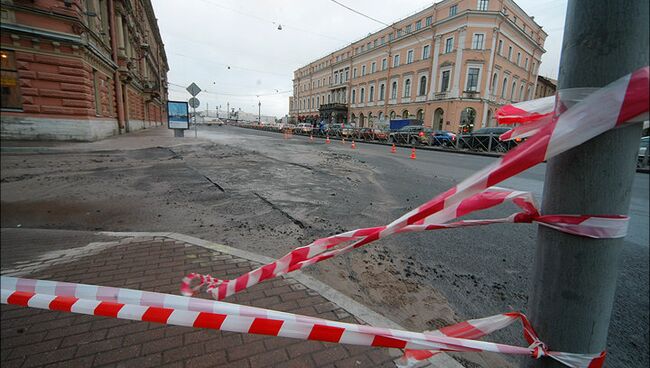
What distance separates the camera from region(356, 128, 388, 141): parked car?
31547 millimetres

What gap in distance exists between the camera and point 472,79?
3797cm

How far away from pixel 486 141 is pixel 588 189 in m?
22.3

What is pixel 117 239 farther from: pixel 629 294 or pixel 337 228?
pixel 629 294

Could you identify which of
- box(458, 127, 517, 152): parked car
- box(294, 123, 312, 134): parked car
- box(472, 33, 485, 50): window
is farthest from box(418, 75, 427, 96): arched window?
box(458, 127, 517, 152): parked car

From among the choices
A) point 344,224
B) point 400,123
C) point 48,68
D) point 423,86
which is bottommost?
point 344,224

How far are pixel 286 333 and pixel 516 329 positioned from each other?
2.18m

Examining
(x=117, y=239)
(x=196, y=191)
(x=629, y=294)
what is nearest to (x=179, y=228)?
(x=117, y=239)

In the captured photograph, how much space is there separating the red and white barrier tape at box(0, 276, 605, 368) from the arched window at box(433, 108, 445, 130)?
43.6 metres

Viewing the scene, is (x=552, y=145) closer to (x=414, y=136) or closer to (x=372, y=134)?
(x=414, y=136)

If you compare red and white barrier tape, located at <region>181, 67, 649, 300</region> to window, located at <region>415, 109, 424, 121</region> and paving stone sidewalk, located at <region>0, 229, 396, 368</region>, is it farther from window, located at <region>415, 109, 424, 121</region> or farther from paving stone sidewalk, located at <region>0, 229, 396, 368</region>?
window, located at <region>415, 109, 424, 121</region>

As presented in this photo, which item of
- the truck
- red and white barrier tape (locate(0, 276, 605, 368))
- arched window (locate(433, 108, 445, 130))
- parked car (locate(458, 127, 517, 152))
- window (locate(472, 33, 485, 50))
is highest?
window (locate(472, 33, 485, 50))

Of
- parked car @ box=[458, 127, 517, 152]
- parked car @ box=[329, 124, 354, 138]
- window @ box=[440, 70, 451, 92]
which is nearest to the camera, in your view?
parked car @ box=[458, 127, 517, 152]

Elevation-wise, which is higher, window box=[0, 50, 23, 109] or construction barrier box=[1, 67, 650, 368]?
→ window box=[0, 50, 23, 109]

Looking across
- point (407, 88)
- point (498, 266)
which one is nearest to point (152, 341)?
point (498, 266)
